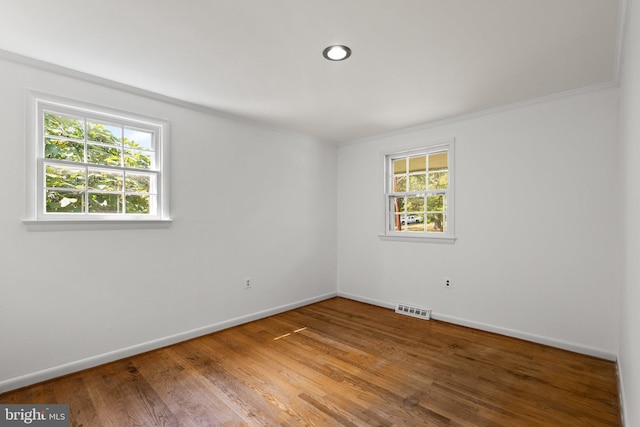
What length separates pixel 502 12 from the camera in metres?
1.85

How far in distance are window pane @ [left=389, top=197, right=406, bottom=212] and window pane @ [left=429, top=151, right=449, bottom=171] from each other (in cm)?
59

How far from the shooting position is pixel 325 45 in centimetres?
221

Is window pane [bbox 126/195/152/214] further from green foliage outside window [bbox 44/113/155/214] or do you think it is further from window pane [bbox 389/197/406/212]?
window pane [bbox 389/197/406/212]

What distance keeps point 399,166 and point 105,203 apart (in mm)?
3472

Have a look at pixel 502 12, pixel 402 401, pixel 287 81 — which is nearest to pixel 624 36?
pixel 502 12

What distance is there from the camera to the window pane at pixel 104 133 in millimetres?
2775

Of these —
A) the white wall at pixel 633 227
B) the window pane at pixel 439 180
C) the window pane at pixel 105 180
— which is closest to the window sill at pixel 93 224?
the window pane at pixel 105 180

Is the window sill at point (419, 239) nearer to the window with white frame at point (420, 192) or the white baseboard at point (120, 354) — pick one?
the window with white frame at point (420, 192)

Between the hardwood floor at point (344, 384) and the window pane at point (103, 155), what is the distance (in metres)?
1.75

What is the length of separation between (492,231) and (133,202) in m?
3.68

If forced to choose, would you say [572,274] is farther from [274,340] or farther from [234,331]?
[234,331]

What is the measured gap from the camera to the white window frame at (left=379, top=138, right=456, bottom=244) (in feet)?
12.5

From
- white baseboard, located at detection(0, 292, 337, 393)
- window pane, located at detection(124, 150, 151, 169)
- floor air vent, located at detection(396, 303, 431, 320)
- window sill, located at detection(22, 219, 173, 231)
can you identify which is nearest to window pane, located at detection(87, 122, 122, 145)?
window pane, located at detection(124, 150, 151, 169)

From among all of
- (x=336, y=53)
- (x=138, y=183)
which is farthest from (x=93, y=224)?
(x=336, y=53)
